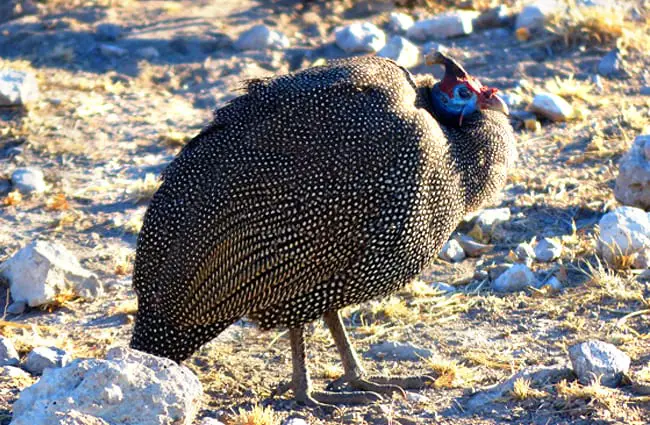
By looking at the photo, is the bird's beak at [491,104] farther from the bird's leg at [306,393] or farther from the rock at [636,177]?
the rock at [636,177]

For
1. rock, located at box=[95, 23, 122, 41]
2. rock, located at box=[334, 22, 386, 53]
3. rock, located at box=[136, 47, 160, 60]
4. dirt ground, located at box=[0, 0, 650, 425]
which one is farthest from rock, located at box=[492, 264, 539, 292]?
rock, located at box=[95, 23, 122, 41]

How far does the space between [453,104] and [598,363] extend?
131 centimetres

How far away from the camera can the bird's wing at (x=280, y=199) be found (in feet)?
14.7

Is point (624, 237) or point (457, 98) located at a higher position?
point (457, 98)

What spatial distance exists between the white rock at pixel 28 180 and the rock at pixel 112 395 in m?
3.43

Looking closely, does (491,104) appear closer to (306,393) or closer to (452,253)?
(452,253)

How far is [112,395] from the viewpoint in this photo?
3887 millimetres

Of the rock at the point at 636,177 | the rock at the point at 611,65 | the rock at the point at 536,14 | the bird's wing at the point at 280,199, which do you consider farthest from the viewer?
the rock at the point at 536,14

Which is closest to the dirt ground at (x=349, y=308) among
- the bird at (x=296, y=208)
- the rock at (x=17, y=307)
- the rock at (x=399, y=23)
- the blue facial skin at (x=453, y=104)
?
the rock at (x=17, y=307)

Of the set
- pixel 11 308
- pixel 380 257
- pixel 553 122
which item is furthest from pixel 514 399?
pixel 553 122

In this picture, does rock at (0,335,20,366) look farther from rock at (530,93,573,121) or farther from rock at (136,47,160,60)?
rock at (136,47,160,60)

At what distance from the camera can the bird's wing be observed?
449 centimetres

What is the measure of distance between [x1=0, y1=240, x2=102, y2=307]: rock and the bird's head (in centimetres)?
221

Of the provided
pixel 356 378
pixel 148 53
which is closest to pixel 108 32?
pixel 148 53
